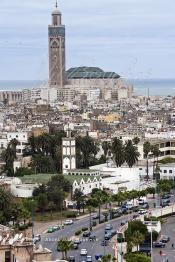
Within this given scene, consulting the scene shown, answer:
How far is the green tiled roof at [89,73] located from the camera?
165625mm

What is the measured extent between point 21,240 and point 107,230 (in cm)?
1620

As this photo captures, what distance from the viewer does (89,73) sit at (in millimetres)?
168625

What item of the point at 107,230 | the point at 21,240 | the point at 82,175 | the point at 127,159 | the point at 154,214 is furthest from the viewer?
the point at 127,159

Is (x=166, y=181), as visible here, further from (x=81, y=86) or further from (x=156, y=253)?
(x=81, y=86)

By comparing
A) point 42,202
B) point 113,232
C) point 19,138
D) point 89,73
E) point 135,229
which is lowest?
point 113,232

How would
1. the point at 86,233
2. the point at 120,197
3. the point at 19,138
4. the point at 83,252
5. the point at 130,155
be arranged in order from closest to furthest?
the point at 83,252 → the point at 86,233 → the point at 120,197 → the point at 130,155 → the point at 19,138

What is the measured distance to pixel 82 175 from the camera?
155ft

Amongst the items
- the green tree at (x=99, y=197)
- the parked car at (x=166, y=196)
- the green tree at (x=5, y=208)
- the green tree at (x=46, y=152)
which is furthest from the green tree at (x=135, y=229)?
the green tree at (x=46, y=152)

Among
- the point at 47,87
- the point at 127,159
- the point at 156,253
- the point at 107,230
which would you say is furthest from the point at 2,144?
the point at 47,87

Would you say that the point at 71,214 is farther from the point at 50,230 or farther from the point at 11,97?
the point at 11,97

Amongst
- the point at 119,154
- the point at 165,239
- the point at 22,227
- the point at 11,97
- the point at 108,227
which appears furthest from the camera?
the point at 11,97

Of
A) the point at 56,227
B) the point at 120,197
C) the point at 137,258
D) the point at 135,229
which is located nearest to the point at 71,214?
the point at 56,227

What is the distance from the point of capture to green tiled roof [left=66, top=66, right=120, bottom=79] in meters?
166

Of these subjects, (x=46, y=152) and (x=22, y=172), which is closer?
(x=22, y=172)
